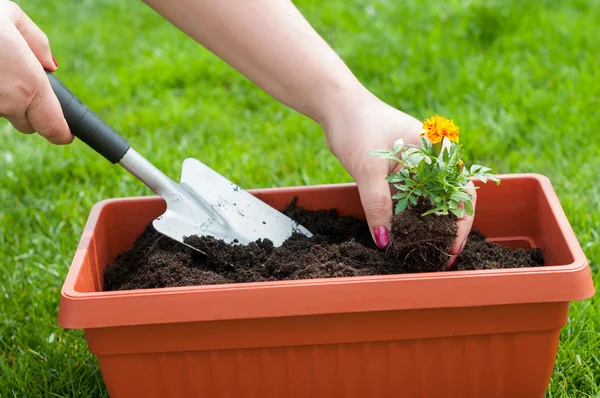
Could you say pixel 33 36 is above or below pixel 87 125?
above

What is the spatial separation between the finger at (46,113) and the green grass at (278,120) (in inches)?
20.0

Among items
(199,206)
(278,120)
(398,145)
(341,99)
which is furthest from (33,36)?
(278,120)

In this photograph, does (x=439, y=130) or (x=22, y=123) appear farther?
(x=22, y=123)

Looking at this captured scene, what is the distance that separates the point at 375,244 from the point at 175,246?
0.43 m

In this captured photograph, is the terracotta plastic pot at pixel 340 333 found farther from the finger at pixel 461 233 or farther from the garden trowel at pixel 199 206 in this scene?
the garden trowel at pixel 199 206

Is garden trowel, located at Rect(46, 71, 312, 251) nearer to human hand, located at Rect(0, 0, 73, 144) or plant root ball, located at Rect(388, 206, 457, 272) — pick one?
human hand, located at Rect(0, 0, 73, 144)

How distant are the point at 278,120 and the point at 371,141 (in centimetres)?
130

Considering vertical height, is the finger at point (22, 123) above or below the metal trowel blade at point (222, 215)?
above

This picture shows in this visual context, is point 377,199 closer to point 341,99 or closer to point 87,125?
point 341,99

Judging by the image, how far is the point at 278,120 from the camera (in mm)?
2938

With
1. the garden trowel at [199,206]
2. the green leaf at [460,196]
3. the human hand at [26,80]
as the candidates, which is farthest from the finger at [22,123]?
the green leaf at [460,196]

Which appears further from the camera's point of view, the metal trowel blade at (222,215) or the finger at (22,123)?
the metal trowel blade at (222,215)

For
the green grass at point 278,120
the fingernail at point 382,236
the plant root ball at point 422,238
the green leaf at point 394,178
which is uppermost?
the green leaf at point 394,178

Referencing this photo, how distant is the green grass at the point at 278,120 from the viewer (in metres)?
1.92
